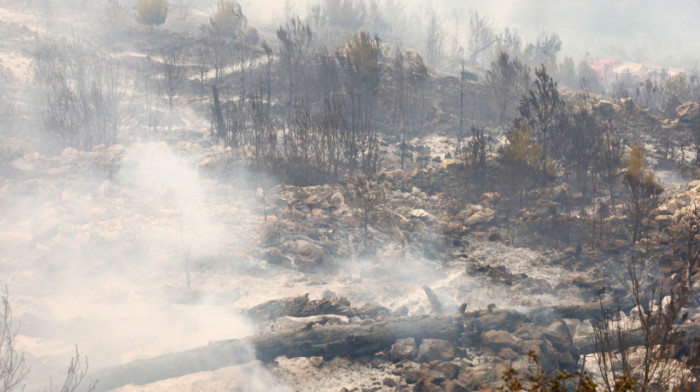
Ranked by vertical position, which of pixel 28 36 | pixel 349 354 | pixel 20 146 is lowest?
pixel 349 354

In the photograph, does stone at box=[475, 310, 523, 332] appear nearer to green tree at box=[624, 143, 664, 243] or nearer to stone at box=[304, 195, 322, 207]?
green tree at box=[624, 143, 664, 243]

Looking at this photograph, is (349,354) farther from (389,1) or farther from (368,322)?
(389,1)

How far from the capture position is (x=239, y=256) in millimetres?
9531

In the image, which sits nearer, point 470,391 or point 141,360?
point 470,391

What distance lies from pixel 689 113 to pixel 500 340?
23.8 meters

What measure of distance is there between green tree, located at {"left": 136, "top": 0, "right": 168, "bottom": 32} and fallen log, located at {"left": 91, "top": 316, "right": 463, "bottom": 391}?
116ft

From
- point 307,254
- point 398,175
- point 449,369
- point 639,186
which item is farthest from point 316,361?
point 398,175

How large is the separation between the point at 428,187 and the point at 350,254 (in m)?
6.43

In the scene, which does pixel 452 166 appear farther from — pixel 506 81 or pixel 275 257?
pixel 506 81

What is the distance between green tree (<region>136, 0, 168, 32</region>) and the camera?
111ft

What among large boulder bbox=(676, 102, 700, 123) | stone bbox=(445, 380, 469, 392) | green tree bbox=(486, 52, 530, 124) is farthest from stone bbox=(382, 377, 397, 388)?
large boulder bbox=(676, 102, 700, 123)

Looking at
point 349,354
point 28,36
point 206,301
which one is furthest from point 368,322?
point 28,36

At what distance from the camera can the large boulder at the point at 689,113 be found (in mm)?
22297

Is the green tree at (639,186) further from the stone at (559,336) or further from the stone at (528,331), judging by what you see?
the stone at (528,331)
